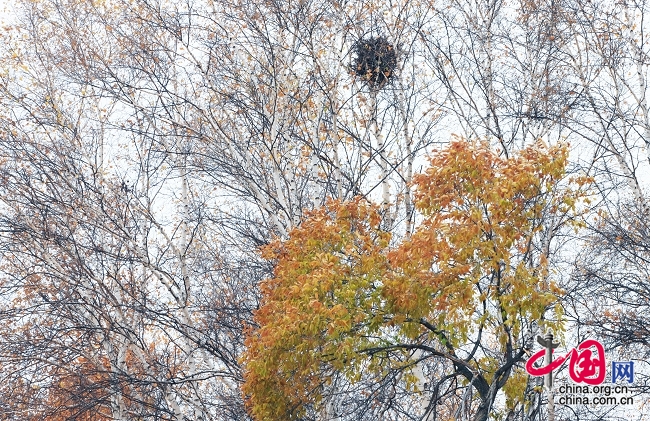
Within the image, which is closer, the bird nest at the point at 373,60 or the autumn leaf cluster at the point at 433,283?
the autumn leaf cluster at the point at 433,283

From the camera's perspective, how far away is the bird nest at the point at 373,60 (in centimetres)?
1142

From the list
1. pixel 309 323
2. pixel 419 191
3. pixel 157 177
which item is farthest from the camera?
pixel 157 177

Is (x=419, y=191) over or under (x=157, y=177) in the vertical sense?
under

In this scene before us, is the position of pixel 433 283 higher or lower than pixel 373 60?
lower

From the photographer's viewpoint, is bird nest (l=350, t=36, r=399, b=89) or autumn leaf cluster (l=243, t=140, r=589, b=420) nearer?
autumn leaf cluster (l=243, t=140, r=589, b=420)

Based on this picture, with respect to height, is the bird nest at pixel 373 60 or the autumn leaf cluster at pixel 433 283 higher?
the bird nest at pixel 373 60

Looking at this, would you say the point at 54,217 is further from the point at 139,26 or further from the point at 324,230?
the point at 324,230

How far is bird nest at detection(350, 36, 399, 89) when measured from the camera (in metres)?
11.4

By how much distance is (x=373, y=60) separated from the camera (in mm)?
11430

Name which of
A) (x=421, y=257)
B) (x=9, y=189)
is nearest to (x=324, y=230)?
(x=421, y=257)

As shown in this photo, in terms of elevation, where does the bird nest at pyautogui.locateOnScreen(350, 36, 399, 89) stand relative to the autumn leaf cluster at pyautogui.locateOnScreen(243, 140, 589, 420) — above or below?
above

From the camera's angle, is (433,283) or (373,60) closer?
(433,283)

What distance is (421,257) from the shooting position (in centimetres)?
788

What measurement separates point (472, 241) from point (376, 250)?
0.98m
